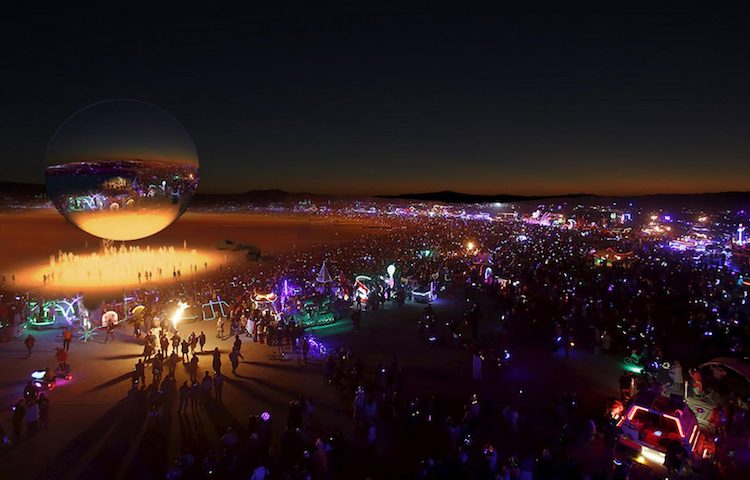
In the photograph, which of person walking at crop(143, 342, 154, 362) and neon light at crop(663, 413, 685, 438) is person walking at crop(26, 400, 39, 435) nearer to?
person walking at crop(143, 342, 154, 362)

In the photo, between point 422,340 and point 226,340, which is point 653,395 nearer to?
point 422,340

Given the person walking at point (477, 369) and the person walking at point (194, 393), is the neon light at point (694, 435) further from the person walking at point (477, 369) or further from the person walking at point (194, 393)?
the person walking at point (194, 393)

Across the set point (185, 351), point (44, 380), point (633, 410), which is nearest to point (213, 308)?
point (185, 351)

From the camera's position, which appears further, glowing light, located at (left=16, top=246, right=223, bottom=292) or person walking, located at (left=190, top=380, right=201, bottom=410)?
glowing light, located at (left=16, top=246, right=223, bottom=292)

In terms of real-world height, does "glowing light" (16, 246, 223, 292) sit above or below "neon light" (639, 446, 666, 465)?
below

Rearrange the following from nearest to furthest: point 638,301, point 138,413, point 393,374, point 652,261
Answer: point 138,413 < point 393,374 < point 638,301 < point 652,261

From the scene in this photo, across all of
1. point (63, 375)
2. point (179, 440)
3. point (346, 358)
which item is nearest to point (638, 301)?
point (346, 358)

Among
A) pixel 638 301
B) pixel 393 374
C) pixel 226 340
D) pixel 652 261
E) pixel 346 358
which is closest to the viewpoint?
pixel 393 374

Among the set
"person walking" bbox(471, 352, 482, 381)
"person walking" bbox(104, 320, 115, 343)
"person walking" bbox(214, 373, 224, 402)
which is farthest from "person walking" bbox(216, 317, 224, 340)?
"person walking" bbox(471, 352, 482, 381)
